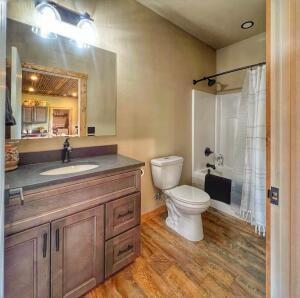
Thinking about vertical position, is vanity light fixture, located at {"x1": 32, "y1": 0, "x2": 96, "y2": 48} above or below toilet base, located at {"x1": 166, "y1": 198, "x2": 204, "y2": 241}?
above

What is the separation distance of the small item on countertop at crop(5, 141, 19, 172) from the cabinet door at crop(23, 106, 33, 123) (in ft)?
0.70

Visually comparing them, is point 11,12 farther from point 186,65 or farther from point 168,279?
point 168,279

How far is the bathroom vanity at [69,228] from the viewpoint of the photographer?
0.95m

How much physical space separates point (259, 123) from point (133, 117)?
4.66 ft

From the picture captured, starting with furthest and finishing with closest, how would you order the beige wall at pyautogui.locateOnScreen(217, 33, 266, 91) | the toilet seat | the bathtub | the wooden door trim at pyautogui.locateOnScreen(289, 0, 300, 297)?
the beige wall at pyautogui.locateOnScreen(217, 33, 266, 91)
the bathtub
the toilet seat
the wooden door trim at pyautogui.locateOnScreen(289, 0, 300, 297)

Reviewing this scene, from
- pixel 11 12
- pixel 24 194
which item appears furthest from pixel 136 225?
pixel 11 12

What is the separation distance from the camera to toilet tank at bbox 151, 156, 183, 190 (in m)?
2.06

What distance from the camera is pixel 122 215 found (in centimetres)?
140

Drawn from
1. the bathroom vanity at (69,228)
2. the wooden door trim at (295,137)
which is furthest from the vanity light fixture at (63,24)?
the wooden door trim at (295,137)

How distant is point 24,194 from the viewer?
94cm

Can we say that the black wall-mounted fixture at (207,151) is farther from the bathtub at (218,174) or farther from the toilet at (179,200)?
the toilet at (179,200)

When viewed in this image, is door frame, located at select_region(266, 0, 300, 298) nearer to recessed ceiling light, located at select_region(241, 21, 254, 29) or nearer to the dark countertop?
the dark countertop

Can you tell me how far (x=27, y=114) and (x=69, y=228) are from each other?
0.94 m

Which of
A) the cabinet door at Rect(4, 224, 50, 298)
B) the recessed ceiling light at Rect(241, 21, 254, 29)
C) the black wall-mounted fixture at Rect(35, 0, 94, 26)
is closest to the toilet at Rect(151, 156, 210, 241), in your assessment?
the cabinet door at Rect(4, 224, 50, 298)
